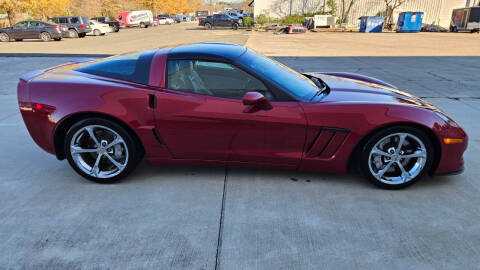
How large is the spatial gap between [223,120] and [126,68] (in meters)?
1.09

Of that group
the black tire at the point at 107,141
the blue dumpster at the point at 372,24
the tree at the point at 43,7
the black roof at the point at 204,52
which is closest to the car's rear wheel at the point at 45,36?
the tree at the point at 43,7

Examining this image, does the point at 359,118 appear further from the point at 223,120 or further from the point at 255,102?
the point at 223,120

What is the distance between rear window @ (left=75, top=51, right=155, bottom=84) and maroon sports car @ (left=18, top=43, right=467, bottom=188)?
1cm

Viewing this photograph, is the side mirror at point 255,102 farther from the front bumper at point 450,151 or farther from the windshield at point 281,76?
the front bumper at point 450,151

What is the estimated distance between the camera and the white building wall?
41.6 meters

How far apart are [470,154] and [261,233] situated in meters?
2.97

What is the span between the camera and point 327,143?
→ 2916 mm

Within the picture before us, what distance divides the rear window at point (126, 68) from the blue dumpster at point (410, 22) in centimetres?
3785

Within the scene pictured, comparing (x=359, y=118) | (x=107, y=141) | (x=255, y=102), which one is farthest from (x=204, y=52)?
(x=359, y=118)

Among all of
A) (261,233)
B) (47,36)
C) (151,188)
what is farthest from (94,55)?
(261,233)

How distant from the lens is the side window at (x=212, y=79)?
2951 mm

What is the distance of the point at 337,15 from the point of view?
1697 inches

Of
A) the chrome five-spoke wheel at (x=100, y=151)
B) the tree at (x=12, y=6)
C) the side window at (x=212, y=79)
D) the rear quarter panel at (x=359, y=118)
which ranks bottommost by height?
the chrome five-spoke wheel at (x=100, y=151)

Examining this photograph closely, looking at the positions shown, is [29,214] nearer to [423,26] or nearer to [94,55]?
[94,55]
